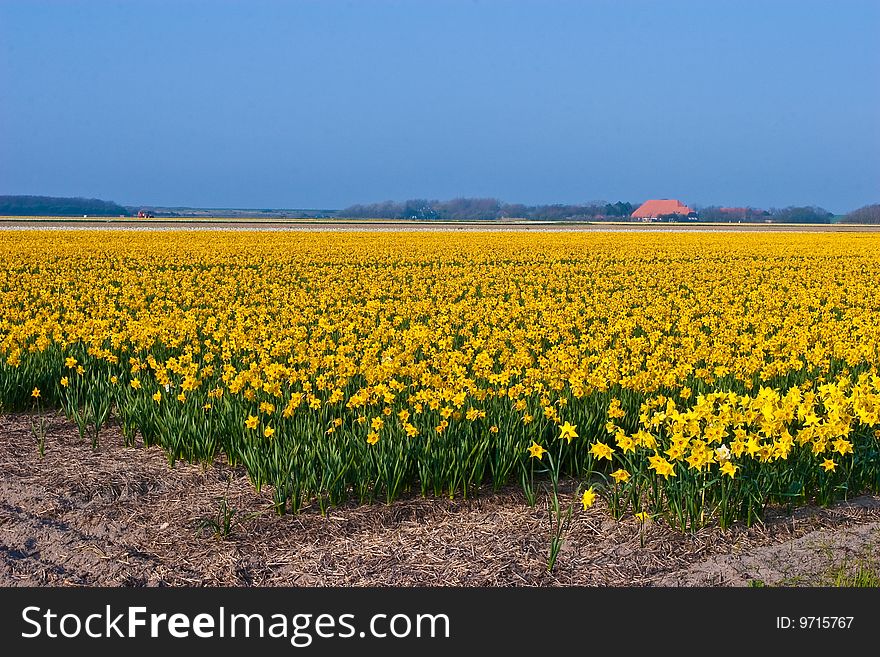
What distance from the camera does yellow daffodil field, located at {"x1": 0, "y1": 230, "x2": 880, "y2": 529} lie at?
589cm

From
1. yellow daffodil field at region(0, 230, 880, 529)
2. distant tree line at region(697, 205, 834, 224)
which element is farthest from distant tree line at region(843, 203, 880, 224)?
yellow daffodil field at region(0, 230, 880, 529)

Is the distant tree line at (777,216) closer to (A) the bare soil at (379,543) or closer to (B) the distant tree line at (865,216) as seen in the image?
(B) the distant tree line at (865,216)

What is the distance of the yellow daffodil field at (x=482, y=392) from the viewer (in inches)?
232

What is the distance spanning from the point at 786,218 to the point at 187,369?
178327 millimetres

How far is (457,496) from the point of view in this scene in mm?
6352

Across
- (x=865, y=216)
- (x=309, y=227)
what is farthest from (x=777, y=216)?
(x=309, y=227)

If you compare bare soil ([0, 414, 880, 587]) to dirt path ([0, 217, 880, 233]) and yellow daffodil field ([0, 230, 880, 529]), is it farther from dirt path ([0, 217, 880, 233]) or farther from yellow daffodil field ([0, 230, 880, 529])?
dirt path ([0, 217, 880, 233])

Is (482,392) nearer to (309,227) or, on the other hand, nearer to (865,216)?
(309,227)

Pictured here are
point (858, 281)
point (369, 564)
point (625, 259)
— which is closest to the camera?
point (369, 564)

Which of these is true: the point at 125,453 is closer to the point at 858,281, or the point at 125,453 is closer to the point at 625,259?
the point at 858,281

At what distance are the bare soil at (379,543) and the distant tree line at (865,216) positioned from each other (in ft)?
507

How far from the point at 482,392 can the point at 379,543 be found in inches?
81.5

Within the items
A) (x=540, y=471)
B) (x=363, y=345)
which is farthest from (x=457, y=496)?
(x=363, y=345)

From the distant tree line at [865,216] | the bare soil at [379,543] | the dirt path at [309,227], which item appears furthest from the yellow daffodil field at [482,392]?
the distant tree line at [865,216]
